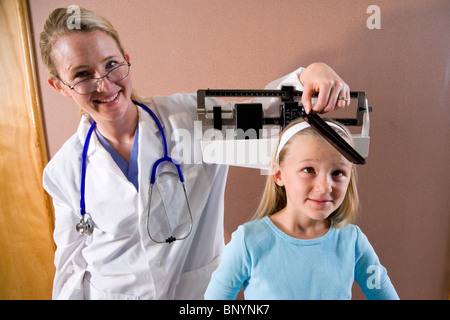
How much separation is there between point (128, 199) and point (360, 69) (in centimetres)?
69

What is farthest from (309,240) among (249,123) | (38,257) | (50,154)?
(38,257)

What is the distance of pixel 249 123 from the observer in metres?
0.48

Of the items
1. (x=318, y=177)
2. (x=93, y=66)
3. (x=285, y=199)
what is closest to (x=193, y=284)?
(x=285, y=199)

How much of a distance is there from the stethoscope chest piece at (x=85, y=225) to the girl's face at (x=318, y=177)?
0.50 meters

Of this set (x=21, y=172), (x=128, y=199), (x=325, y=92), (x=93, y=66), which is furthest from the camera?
(x=21, y=172)

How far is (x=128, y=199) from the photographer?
681 millimetres

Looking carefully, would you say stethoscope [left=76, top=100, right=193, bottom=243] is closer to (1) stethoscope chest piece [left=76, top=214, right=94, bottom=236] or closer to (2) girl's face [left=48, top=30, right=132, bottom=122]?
(1) stethoscope chest piece [left=76, top=214, right=94, bottom=236]

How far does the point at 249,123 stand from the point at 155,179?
0.30 metres

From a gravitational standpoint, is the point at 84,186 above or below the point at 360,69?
below

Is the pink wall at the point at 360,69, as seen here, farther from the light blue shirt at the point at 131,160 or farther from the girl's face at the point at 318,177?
the girl's face at the point at 318,177

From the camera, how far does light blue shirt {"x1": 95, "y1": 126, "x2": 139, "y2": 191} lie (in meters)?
0.72

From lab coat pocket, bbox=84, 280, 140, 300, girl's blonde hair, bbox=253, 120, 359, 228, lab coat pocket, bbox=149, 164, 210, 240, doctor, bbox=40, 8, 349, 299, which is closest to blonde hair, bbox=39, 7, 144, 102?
doctor, bbox=40, 8, 349, 299

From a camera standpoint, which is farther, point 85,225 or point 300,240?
point 85,225

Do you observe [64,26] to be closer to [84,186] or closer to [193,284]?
[84,186]
